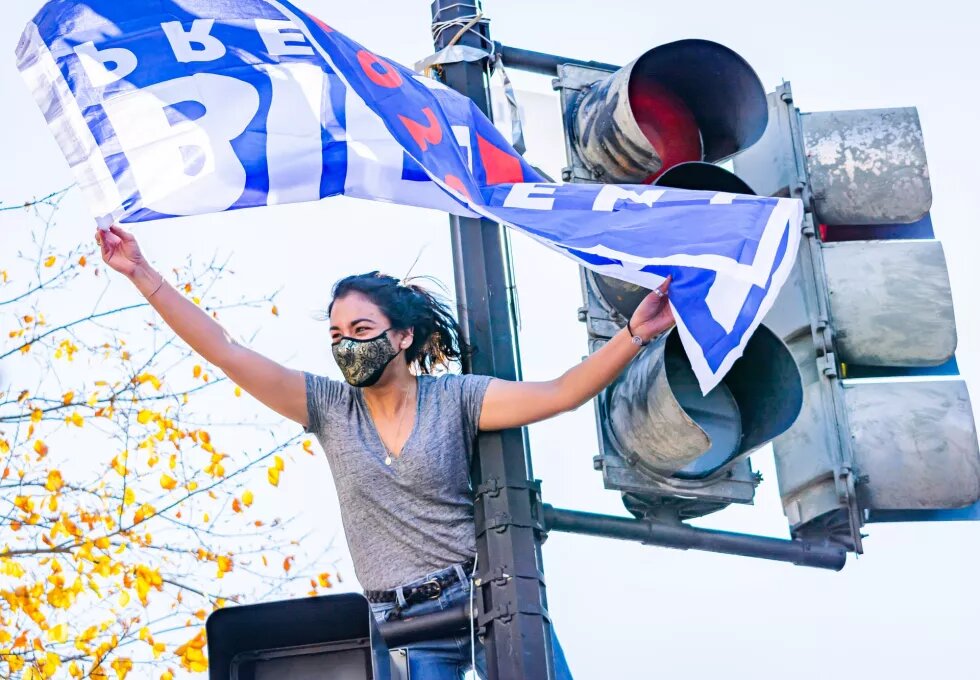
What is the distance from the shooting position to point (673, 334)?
495 cm

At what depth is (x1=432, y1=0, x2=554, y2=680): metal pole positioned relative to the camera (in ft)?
14.9

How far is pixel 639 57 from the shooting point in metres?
5.57

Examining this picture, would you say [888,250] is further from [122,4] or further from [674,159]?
[122,4]

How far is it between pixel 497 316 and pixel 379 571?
0.87m

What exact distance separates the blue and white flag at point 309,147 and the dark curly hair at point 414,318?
348mm

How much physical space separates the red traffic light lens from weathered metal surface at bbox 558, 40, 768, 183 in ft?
0.04

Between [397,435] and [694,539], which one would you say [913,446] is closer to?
[694,539]

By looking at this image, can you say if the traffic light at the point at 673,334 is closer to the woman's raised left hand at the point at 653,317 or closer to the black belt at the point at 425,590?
the woman's raised left hand at the point at 653,317

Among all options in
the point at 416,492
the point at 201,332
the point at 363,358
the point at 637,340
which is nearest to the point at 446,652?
the point at 416,492

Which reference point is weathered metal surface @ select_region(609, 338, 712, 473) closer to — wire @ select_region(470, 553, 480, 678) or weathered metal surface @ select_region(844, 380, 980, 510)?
wire @ select_region(470, 553, 480, 678)

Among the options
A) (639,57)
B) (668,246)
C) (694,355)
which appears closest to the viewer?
(694,355)

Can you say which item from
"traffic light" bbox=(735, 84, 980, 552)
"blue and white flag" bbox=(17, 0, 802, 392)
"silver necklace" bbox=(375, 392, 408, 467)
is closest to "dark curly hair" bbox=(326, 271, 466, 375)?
"silver necklace" bbox=(375, 392, 408, 467)

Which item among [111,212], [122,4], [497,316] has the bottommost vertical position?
[497,316]

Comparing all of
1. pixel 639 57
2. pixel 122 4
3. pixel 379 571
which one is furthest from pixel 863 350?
pixel 122 4
